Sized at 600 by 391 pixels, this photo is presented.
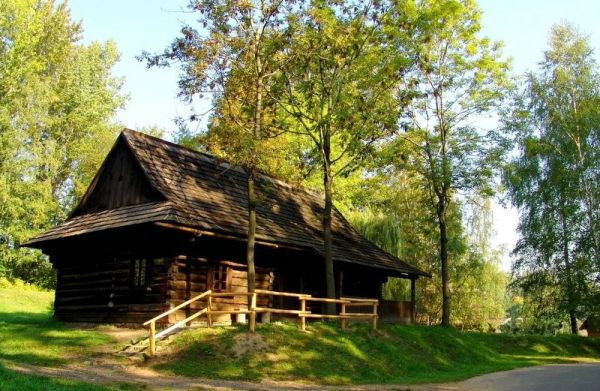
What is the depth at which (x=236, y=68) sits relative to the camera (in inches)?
685

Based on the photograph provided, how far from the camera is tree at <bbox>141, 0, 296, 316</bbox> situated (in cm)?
1653

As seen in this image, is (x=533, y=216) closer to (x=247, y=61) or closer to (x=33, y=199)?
(x=247, y=61)

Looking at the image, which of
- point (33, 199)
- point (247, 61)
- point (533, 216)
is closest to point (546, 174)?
point (533, 216)

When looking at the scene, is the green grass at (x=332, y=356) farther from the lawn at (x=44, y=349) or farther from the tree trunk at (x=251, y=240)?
the lawn at (x=44, y=349)

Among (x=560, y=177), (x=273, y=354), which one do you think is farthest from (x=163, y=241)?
(x=560, y=177)

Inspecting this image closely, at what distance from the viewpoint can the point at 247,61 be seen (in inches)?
682

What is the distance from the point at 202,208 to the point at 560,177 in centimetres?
2015

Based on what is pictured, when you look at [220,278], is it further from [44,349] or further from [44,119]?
[44,119]

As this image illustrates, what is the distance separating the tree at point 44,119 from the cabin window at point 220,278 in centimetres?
2109

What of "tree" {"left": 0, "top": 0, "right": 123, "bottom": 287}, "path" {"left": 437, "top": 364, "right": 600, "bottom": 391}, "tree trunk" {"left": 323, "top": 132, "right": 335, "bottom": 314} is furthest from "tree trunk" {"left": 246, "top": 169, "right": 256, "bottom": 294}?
"tree" {"left": 0, "top": 0, "right": 123, "bottom": 287}

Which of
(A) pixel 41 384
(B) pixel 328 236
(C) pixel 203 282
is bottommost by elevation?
(A) pixel 41 384

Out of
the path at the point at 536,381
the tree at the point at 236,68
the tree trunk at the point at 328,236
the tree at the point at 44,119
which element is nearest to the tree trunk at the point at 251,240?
the tree at the point at 236,68

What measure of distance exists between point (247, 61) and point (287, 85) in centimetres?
384

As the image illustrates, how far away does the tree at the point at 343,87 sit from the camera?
2047 cm
